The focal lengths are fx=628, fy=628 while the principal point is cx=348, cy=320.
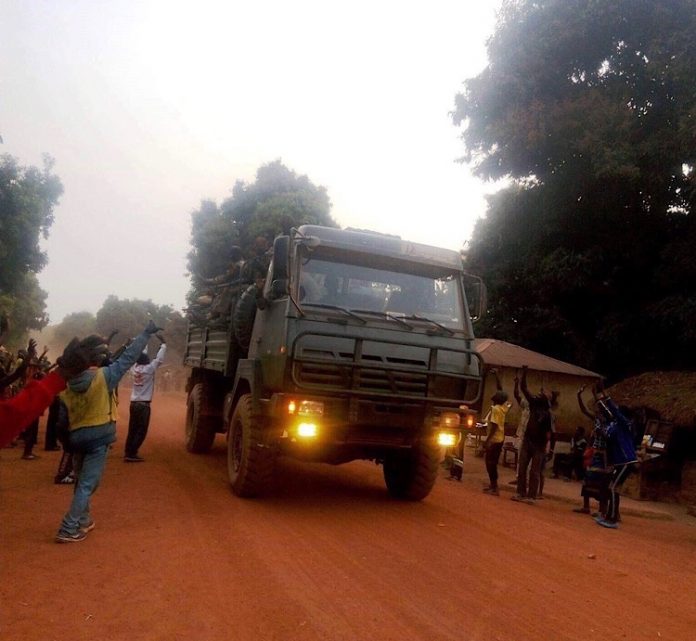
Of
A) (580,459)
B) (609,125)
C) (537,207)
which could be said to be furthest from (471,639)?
(537,207)

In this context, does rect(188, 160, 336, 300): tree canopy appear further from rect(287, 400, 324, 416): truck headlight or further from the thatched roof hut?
rect(287, 400, 324, 416): truck headlight

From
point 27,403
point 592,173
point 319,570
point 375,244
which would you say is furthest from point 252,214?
point 27,403

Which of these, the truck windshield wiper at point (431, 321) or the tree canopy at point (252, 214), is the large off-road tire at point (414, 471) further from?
the tree canopy at point (252, 214)

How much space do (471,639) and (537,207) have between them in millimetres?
16370

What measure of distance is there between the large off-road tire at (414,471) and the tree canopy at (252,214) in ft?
50.8

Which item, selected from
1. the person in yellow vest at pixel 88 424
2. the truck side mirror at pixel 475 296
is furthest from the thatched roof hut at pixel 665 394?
the person in yellow vest at pixel 88 424

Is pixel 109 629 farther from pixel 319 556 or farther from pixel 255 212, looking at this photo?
pixel 255 212

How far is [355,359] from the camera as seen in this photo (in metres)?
6.45

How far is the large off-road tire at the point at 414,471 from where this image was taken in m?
7.67

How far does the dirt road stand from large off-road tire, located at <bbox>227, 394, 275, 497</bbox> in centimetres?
20

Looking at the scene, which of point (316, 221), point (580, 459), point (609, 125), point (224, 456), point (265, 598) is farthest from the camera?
point (316, 221)

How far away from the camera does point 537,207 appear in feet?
60.7

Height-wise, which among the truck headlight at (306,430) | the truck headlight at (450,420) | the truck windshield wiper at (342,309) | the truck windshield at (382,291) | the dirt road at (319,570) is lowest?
the dirt road at (319,570)

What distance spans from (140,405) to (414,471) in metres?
4.58
